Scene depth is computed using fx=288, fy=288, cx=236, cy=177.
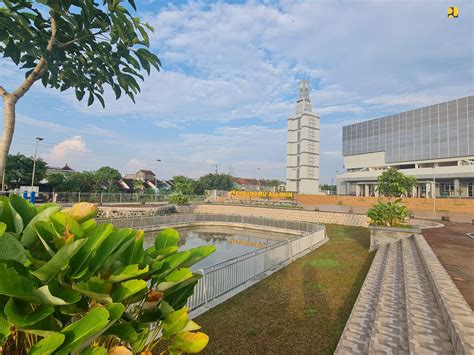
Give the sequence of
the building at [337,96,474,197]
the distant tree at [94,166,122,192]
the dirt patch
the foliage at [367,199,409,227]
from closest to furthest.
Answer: the dirt patch → the foliage at [367,199,409,227] → the distant tree at [94,166,122,192] → the building at [337,96,474,197]

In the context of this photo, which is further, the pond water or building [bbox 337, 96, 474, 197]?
building [bbox 337, 96, 474, 197]

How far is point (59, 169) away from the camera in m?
61.7

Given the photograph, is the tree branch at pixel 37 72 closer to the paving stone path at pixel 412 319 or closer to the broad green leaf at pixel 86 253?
the broad green leaf at pixel 86 253

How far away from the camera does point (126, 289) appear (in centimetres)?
151

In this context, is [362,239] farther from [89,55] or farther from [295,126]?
[295,126]

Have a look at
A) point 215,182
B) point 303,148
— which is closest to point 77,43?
point 215,182

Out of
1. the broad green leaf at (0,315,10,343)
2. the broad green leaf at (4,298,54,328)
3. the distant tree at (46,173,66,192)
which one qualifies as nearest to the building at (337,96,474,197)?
the broad green leaf at (4,298,54,328)

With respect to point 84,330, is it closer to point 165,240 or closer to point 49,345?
point 49,345

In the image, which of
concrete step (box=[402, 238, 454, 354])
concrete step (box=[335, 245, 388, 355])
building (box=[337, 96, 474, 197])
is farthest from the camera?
building (box=[337, 96, 474, 197])

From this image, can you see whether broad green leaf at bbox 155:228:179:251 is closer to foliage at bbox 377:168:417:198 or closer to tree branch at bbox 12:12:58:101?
tree branch at bbox 12:12:58:101

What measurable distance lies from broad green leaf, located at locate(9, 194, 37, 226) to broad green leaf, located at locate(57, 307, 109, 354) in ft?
2.90

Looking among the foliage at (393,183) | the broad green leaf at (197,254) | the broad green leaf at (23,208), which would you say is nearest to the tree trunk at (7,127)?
the broad green leaf at (23,208)

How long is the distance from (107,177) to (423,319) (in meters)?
55.5

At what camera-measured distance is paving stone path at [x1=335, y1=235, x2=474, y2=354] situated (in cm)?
435
